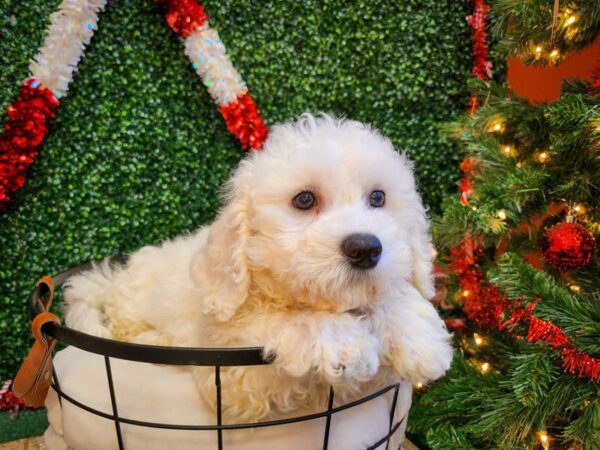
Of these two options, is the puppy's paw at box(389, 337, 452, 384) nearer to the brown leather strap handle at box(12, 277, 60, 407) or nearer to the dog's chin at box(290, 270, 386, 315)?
the dog's chin at box(290, 270, 386, 315)

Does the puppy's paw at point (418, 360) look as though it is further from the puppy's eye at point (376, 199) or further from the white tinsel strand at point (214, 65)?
the white tinsel strand at point (214, 65)

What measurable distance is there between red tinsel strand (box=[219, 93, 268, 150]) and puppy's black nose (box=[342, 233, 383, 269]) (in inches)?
53.1

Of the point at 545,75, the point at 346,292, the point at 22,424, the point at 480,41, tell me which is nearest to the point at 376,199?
the point at 346,292

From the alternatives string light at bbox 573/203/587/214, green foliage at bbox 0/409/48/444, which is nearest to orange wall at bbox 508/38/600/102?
string light at bbox 573/203/587/214

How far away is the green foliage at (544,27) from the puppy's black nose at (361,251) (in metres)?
1.17

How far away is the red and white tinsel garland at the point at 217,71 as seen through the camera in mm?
2197

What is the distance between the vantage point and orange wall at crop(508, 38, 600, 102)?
2.33 m

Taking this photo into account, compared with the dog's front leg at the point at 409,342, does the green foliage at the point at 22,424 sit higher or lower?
lower

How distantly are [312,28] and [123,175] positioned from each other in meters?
1.16

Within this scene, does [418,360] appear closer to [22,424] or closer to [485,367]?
[485,367]

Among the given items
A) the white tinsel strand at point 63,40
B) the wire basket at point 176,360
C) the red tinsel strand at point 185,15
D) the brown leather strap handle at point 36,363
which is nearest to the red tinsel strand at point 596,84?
the wire basket at point 176,360

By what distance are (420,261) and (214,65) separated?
1.42 metres

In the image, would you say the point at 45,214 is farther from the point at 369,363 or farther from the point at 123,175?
the point at 369,363

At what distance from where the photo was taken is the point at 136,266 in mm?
1977
